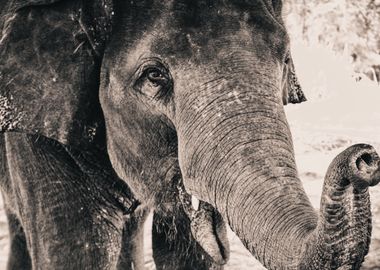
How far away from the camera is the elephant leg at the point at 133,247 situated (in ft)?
12.9

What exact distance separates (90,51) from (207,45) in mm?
503

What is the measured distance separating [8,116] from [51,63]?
233 millimetres

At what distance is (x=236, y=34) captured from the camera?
2938 mm

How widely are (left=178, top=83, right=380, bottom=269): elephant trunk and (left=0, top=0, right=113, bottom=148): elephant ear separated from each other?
20.0 inches

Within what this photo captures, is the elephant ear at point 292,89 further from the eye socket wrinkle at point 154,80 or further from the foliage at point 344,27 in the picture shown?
the foliage at point 344,27

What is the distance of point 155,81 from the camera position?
9.98 feet

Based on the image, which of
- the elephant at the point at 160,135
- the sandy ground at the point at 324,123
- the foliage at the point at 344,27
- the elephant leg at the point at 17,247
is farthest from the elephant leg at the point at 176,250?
the foliage at the point at 344,27

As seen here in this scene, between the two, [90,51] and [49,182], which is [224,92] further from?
[49,182]

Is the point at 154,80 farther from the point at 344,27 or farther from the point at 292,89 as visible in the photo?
the point at 344,27

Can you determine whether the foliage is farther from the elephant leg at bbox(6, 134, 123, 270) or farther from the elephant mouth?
the elephant mouth

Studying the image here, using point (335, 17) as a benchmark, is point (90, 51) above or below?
below

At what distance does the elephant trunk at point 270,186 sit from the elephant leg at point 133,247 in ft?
3.57

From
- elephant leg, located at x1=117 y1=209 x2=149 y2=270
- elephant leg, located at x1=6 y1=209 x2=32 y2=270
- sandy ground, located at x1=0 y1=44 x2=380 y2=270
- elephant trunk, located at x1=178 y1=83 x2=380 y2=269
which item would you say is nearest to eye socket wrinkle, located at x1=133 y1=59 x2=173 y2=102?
elephant trunk, located at x1=178 y1=83 x2=380 y2=269

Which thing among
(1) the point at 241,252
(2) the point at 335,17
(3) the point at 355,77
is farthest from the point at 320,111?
(1) the point at 241,252
